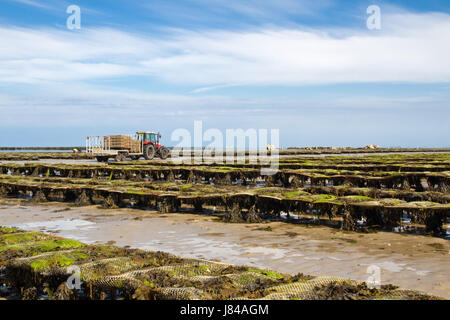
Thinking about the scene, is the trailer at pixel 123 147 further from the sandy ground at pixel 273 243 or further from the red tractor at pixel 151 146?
the sandy ground at pixel 273 243

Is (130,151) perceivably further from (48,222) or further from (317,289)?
(317,289)

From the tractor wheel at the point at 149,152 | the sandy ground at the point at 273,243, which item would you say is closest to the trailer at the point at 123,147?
the tractor wheel at the point at 149,152

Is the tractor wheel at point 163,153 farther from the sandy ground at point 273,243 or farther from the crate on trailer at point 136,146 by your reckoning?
the sandy ground at point 273,243

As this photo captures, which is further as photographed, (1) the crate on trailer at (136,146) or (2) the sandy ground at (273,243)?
(1) the crate on trailer at (136,146)

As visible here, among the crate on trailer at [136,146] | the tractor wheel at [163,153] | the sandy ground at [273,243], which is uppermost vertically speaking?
the crate on trailer at [136,146]

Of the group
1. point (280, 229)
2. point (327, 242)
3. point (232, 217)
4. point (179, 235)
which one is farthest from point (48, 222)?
point (327, 242)

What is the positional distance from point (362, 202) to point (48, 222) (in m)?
8.29

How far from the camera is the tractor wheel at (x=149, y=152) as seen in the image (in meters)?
36.2

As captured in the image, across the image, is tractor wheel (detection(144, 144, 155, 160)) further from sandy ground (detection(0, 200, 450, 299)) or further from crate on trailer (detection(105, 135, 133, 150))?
sandy ground (detection(0, 200, 450, 299))

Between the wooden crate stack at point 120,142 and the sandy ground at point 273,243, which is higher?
the wooden crate stack at point 120,142

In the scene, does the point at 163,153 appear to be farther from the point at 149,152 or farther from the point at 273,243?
the point at 273,243

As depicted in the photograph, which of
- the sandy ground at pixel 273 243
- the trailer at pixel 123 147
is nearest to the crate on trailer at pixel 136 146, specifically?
the trailer at pixel 123 147

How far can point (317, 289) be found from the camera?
4426 mm

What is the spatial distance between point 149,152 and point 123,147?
2367mm
